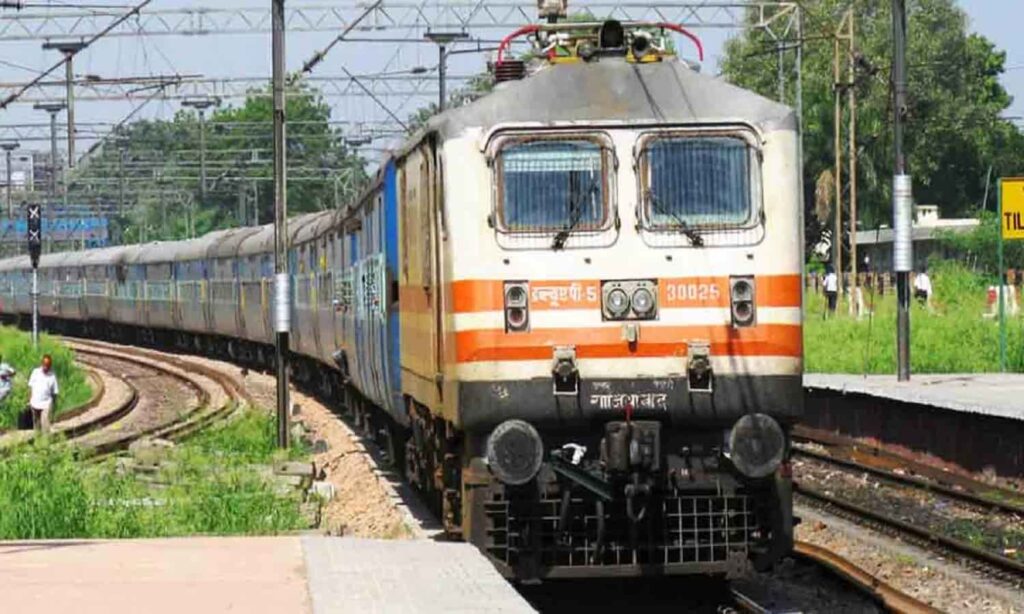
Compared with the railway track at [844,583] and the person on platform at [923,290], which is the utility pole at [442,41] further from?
the railway track at [844,583]

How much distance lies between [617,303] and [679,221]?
613mm

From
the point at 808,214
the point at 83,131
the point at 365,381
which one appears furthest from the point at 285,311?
the point at 808,214

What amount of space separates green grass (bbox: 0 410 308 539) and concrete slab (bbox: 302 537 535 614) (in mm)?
2131

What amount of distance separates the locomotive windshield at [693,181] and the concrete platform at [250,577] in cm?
231

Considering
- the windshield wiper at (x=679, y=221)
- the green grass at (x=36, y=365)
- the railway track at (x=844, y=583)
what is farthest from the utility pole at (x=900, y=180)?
the green grass at (x=36, y=365)

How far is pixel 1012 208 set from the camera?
27.4 m

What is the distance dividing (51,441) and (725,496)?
14322 millimetres

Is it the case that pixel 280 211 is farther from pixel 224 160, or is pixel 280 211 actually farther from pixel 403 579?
pixel 224 160

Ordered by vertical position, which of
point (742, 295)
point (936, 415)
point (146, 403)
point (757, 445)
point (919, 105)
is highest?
point (919, 105)

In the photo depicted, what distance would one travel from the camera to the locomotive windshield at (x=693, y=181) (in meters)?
13.1

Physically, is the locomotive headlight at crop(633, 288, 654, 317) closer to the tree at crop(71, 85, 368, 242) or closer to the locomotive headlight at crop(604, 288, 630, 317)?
the locomotive headlight at crop(604, 288, 630, 317)

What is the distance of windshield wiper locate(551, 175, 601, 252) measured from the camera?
12.9 meters

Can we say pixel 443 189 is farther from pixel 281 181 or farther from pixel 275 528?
pixel 281 181

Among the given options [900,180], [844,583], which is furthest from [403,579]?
[900,180]
